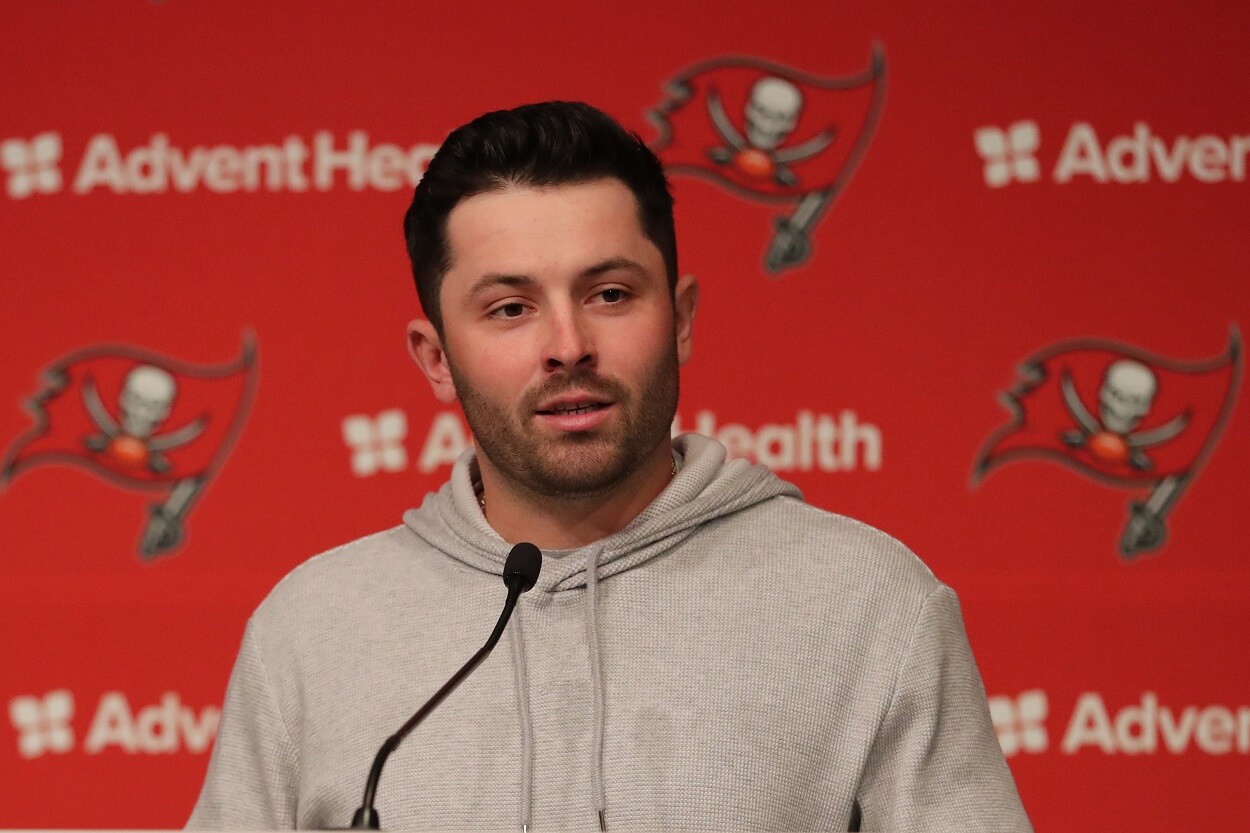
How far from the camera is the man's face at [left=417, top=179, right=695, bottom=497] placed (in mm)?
1466

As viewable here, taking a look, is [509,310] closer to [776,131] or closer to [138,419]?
[776,131]

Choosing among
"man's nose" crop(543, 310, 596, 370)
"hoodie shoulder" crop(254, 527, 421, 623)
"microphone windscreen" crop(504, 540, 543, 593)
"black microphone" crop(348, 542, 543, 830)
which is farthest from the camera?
"hoodie shoulder" crop(254, 527, 421, 623)

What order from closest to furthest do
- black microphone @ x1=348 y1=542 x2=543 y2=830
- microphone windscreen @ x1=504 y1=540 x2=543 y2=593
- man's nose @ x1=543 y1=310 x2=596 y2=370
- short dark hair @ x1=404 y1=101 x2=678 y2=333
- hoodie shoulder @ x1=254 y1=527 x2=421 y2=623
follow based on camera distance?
black microphone @ x1=348 y1=542 x2=543 y2=830
microphone windscreen @ x1=504 y1=540 x2=543 y2=593
man's nose @ x1=543 y1=310 x2=596 y2=370
short dark hair @ x1=404 y1=101 x2=678 y2=333
hoodie shoulder @ x1=254 y1=527 x2=421 y2=623

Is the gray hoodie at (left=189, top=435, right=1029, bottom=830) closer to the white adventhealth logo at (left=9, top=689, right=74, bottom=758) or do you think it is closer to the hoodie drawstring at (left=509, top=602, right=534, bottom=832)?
the hoodie drawstring at (left=509, top=602, right=534, bottom=832)

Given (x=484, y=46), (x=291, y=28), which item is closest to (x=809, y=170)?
(x=484, y=46)

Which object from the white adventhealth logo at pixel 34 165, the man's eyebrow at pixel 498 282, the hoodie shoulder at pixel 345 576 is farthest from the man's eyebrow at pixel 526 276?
the white adventhealth logo at pixel 34 165

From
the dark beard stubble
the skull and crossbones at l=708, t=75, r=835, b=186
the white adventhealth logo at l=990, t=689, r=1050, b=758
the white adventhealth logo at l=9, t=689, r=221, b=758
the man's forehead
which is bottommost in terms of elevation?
the white adventhealth logo at l=990, t=689, r=1050, b=758

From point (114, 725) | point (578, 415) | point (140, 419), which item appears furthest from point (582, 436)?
point (114, 725)

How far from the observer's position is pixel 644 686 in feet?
4.81

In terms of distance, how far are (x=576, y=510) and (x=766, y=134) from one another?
1024mm

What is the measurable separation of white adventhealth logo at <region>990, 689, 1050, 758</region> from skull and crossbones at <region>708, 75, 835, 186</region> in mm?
912

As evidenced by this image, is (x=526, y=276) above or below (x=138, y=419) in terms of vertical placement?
above

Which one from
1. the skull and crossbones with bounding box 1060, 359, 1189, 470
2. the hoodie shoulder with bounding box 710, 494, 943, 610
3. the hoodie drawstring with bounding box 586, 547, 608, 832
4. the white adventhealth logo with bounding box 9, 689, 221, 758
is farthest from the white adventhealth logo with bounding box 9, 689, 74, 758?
the skull and crossbones with bounding box 1060, 359, 1189, 470

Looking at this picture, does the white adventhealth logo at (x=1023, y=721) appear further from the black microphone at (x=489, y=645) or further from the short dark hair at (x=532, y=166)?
the black microphone at (x=489, y=645)
